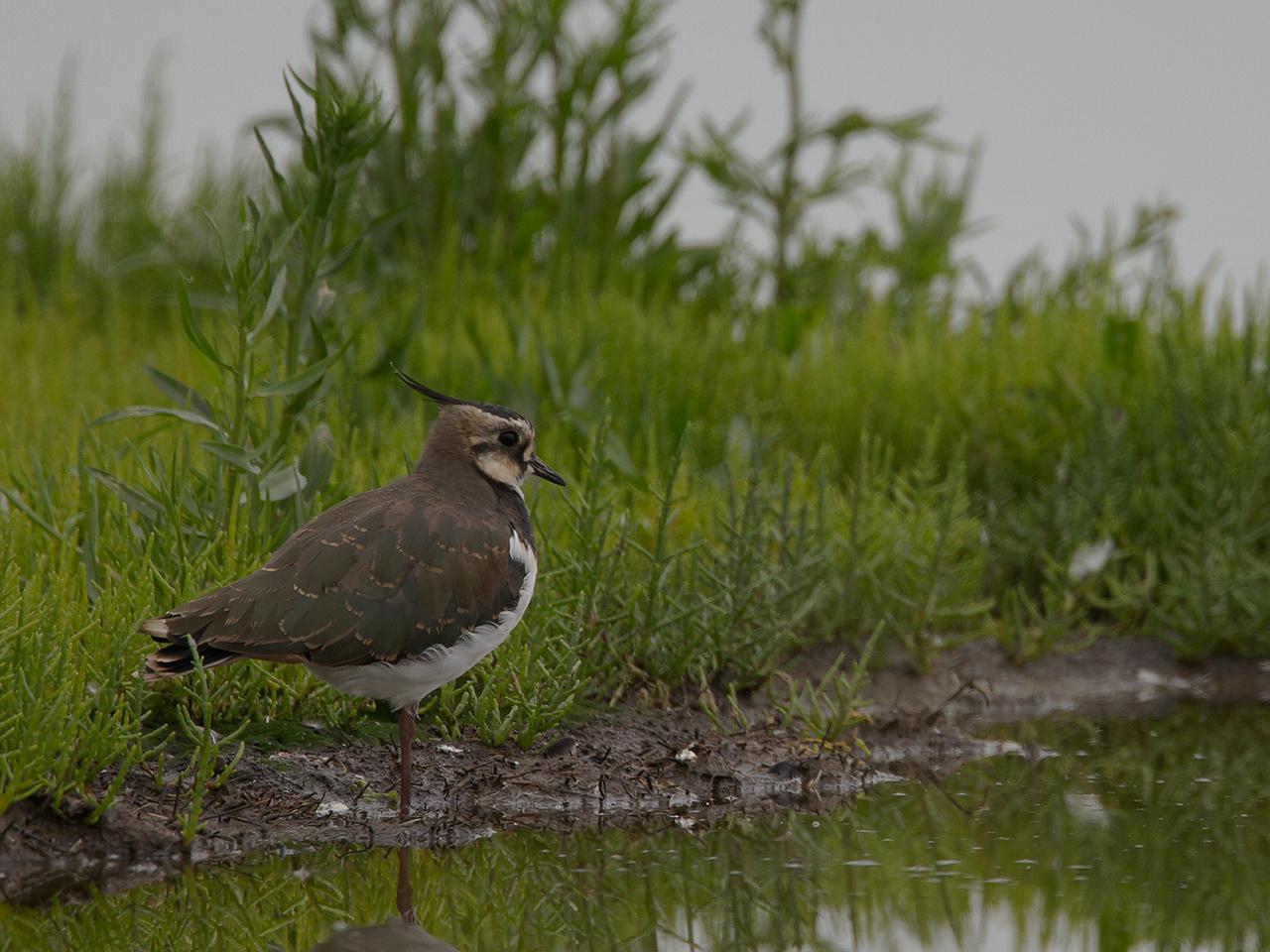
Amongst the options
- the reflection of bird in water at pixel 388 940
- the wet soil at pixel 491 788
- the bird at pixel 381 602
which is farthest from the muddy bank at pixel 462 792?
the reflection of bird in water at pixel 388 940

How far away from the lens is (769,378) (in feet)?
31.4

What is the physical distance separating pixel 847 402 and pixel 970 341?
973 mm

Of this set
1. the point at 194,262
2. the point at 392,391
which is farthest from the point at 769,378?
the point at 194,262

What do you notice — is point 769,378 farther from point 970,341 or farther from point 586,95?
point 586,95

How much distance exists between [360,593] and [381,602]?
0.07 metres

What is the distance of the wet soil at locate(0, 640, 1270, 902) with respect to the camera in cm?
519

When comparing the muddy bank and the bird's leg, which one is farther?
the bird's leg

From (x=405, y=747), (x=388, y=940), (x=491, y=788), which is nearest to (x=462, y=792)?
(x=491, y=788)

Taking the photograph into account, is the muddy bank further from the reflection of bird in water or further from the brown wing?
the reflection of bird in water

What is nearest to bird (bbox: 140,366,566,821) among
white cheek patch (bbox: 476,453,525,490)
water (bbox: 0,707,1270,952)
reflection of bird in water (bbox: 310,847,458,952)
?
white cheek patch (bbox: 476,453,525,490)

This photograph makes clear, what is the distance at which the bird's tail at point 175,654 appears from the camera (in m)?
5.18

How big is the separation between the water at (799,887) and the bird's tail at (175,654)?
62cm

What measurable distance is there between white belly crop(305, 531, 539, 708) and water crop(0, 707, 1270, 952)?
1.71ft

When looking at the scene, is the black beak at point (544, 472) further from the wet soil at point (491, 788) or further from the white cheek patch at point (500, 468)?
the wet soil at point (491, 788)
